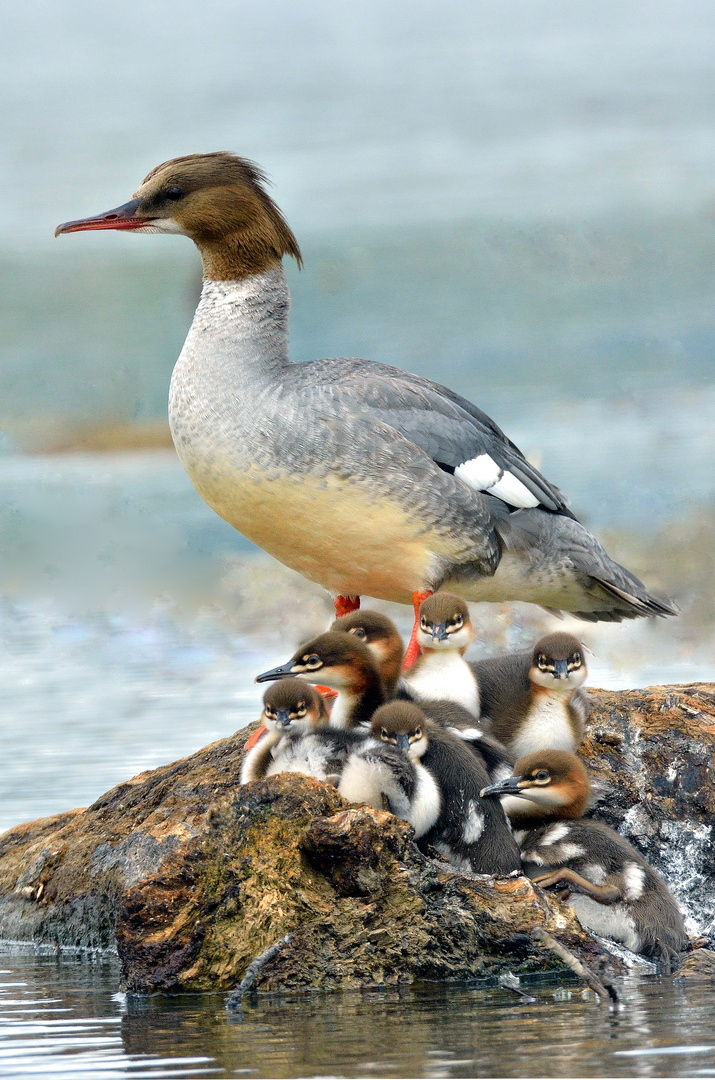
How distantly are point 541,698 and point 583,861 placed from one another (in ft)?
3.08

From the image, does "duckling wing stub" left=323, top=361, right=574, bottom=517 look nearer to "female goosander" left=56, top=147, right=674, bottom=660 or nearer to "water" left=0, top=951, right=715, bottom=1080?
"female goosander" left=56, top=147, right=674, bottom=660

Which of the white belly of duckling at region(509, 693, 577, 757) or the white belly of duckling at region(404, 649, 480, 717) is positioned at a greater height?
the white belly of duckling at region(404, 649, 480, 717)

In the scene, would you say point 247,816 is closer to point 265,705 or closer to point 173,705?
point 265,705

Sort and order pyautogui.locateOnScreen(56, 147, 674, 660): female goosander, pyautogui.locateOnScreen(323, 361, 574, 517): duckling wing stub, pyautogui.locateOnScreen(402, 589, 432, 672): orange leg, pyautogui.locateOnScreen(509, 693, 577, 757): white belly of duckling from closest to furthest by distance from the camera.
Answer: pyautogui.locateOnScreen(509, 693, 577, 757): white belly of duckling, pyautogui.locateOnScreen(402, 589, 432, 672): orange leg, pyautogui.locateOnScreen(56, 147, 674, 660): female goosander, pyautogui.locateOnScreen(323, 361, 574, 517): duckling wing stub

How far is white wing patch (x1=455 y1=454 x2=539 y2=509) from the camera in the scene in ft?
21.6

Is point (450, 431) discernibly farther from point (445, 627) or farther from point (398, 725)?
point (398, 725)

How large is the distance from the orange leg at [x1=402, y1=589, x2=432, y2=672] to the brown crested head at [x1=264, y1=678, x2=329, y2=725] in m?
0.91

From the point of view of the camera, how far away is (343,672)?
17.6 ft

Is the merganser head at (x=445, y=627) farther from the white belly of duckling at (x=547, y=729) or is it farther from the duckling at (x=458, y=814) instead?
the duckling at (x=458, y=814)

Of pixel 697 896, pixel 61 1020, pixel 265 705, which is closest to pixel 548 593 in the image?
pixel 697 896

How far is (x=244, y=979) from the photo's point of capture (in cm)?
428

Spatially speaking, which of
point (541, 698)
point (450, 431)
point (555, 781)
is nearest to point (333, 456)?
point (450, 431)

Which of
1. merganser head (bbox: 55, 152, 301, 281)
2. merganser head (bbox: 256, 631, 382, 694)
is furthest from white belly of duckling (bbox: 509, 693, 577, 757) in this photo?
merganser head (bbox: 55, 152, 301, 281)

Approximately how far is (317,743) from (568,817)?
854 mm
